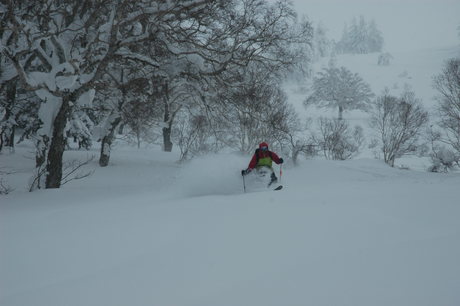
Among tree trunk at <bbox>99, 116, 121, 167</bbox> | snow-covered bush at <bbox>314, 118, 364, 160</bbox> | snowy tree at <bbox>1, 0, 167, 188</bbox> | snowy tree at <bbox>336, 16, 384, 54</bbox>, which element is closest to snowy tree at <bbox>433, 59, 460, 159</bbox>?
snow-covered bush at <bbox>314, 118, 364, 160</bbox>

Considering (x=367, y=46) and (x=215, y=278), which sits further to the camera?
(x=367, y=46)

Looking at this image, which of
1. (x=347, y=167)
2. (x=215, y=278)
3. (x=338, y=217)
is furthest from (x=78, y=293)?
(x=347, y=167)

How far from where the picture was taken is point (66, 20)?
8.20 meters

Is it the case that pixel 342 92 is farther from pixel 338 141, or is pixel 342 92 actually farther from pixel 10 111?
pixel 10 111

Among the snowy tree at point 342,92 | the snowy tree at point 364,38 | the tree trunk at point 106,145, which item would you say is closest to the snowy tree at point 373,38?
the snowy tree at point 364,38

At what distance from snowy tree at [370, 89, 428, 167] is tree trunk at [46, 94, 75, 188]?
26082 mm

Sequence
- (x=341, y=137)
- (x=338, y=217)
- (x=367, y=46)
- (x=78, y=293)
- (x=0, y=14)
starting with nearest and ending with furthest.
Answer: (x=78, y=293), (x=338, y=217), (x=0, y=14), (x=341, y=137), (x=367, y=46)

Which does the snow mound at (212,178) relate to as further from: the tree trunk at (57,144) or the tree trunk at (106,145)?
the tree trunk at (106,145)

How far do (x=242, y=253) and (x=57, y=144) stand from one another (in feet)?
25.1

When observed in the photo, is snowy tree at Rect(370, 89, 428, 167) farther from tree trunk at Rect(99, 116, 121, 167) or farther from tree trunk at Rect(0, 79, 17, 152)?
tree trunk at Rect(0, 79, 17, 152)

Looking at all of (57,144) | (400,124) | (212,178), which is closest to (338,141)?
(400,124)

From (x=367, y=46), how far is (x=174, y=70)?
325 ft

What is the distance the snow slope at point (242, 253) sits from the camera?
84.5 inches

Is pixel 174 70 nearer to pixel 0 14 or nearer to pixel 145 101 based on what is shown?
pixel 145 101
